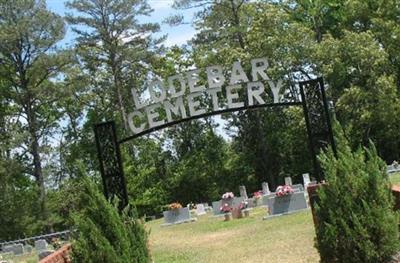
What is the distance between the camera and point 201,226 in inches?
807

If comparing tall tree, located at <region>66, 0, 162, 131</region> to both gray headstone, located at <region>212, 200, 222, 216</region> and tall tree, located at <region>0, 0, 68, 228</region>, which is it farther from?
gray headstone, located at <region>212, 200, 222, 216</region>

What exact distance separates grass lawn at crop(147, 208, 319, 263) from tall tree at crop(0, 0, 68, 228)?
1979 cm

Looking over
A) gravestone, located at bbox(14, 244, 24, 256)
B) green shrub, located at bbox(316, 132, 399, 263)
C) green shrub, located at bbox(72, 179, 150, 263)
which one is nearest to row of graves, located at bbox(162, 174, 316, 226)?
gravestone, located at bbox(14, 244, 24, 256)

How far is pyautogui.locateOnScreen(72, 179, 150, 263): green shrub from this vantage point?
25.7ft

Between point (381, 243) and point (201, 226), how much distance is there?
1320 cm

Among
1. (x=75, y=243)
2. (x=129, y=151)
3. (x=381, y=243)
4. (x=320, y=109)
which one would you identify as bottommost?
(x=381, y=243)

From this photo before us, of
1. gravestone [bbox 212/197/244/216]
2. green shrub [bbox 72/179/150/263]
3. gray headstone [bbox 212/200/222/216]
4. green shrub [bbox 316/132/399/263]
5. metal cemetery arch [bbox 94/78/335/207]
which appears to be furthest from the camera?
gray headstone [bbox 212/200/222/216]

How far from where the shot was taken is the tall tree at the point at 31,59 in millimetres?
36906

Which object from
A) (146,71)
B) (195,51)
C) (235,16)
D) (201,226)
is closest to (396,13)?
(235,16)

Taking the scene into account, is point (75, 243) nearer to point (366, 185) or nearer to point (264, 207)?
point (366, 185)

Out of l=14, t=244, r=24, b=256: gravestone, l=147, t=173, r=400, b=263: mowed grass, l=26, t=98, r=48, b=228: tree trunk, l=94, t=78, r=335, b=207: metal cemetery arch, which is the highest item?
l=26, t=98, r=48, b=228: tree trunk

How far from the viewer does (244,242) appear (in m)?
13.7

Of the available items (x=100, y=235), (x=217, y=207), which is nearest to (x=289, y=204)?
(x=217, y=207)

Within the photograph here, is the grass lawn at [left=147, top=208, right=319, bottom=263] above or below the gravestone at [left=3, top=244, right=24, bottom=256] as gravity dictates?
below
